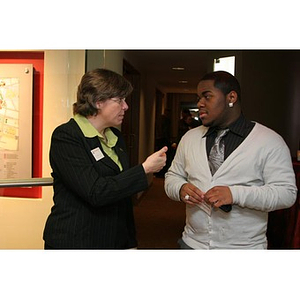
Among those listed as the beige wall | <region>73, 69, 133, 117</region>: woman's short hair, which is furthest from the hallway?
the beige wall

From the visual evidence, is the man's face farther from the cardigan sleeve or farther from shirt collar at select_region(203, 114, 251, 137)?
the cardigan sleeve

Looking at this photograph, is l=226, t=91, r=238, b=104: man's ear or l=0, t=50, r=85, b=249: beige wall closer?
l=226, t=91, r=238, b=104: man's ear

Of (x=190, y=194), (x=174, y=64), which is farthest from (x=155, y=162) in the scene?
(x=174, y=64)

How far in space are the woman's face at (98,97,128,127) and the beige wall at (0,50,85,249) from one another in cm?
47

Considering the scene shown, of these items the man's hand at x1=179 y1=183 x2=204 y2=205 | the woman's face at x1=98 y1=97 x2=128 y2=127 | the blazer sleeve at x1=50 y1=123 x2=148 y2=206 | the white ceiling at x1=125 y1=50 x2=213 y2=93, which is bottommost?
the man's hand at x1=179 y1=183 x2=204 y2=205

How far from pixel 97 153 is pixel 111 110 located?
0.45 ft

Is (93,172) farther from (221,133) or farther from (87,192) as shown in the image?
(221,133)

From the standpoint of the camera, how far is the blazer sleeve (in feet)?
3.38

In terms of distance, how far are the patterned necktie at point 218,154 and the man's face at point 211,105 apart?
30 mm

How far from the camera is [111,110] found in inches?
43.6

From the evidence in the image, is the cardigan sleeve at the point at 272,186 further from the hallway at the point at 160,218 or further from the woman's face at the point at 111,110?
the woman's face at the point at 111,110
